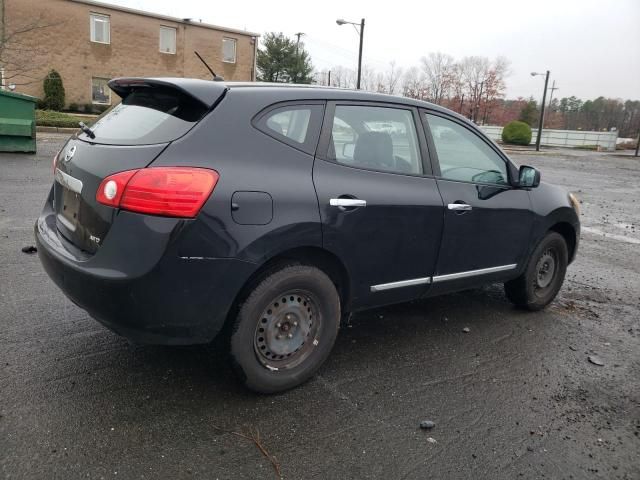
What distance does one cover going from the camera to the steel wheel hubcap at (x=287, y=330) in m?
3.01

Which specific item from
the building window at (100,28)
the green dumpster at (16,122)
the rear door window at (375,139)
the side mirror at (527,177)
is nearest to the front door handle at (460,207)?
the rear door window at (375,139)

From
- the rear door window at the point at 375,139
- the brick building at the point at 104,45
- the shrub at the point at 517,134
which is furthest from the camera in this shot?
A: the shrub at the point at 517,134

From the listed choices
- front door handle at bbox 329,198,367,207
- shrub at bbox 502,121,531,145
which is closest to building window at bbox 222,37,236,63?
shrub at bbox 502,121,531,145

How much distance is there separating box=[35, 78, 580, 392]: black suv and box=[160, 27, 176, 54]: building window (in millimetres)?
34617

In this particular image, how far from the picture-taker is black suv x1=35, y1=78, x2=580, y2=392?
2.61 meters

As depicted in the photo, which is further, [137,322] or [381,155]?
[381,155]

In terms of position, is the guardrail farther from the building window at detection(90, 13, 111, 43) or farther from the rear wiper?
the rear wiper

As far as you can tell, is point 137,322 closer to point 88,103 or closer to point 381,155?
point 381,155

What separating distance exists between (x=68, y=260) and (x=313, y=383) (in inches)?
62.2

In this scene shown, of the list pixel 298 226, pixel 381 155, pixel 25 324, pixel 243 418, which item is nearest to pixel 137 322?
pixel 243 418

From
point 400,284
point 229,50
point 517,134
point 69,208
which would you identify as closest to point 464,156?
point 400,284

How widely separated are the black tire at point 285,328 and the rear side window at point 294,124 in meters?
0.73

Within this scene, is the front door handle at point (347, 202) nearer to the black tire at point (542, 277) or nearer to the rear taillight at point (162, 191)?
the rear taillight at point (162, 191)

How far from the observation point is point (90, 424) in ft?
8.80
